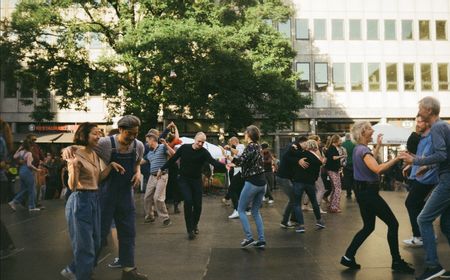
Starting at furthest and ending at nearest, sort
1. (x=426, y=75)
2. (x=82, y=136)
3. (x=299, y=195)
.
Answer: (x=426, y=75), (x=299, y=195), (x=82, y=136)

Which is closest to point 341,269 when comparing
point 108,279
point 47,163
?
point 108,279

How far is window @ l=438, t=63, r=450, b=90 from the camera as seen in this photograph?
39469 millimetres

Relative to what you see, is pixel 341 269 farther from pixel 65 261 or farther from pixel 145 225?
pixel 145 225

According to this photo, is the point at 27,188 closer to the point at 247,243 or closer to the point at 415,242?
the point at 247,243

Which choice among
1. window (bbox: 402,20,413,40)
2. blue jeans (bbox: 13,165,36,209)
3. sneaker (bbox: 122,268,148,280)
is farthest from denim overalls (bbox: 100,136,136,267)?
window (bbox: 402,20,413,40)

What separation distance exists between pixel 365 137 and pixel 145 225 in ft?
19.1

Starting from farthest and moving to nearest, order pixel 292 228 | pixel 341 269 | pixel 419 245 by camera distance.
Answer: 1. pixel 292 228
2. pixel 419 245
3. pixel 341 269

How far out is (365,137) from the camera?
6469 millimetres

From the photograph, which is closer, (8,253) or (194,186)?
(8,253)

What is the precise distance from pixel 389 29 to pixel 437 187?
3681cm

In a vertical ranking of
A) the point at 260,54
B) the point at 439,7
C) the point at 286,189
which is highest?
the point at 439,7

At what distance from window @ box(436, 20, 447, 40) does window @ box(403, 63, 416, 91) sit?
3.31 meters

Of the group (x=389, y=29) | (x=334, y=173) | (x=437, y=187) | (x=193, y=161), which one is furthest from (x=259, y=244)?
(x=389, y=29)

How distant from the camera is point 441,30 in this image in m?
39.8
